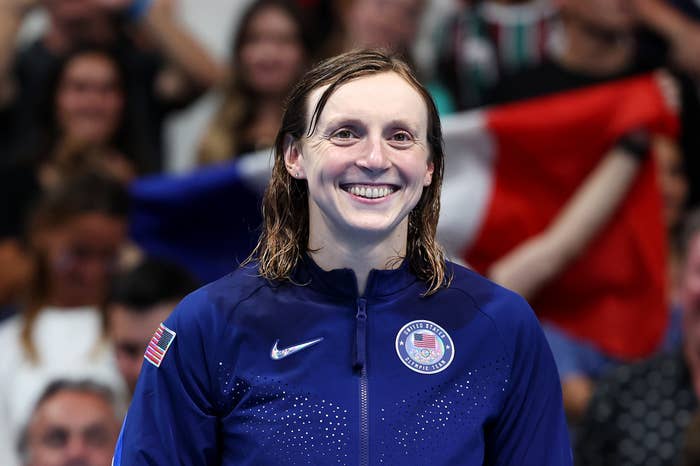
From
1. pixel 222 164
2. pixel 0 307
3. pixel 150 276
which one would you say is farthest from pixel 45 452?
pixel 222 164

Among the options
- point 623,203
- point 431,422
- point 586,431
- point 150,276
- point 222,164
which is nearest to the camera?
point 431,422

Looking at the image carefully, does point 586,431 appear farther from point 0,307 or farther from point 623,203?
point 0,307

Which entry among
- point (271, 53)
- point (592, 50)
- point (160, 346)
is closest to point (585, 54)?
point (592, 50)

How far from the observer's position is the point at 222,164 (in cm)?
648

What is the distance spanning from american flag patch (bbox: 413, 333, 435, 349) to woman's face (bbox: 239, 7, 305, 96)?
3784mm

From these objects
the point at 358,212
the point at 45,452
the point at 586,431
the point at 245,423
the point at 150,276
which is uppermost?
the point at 358,212

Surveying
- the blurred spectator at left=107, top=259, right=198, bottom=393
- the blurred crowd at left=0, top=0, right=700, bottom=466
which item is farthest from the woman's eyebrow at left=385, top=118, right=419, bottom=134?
the blurred spectator at left=107, top=259, right=198, bottom=393

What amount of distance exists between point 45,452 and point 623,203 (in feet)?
8.89

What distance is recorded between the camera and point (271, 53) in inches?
261

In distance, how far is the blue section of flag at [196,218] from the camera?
6.32 metres

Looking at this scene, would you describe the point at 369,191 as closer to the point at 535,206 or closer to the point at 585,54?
the point at 535,206

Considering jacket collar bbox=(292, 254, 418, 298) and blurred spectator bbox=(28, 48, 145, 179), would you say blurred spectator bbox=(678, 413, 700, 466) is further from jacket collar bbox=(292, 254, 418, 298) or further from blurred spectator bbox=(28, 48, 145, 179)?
blurred spectator bbox=(28, 48, 145, 179)

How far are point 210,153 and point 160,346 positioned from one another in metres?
3.80

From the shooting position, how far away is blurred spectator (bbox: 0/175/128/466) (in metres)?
5.51
